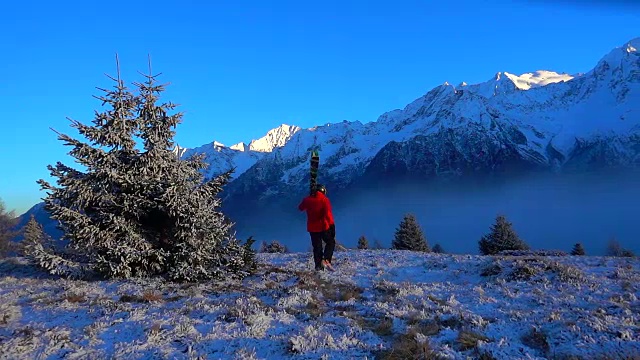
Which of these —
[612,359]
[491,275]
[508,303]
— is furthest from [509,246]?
[612,359]

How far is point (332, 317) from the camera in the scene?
9.41 meters

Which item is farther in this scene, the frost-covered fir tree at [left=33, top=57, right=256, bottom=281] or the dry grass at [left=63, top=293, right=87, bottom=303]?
the frost-covered fir tree at [left=33, top=57, right=256, bottom=281]

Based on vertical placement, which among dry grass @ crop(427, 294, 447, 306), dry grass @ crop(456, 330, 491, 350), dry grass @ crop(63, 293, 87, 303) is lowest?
dry grass @ crop(427, 294, 447, 306)

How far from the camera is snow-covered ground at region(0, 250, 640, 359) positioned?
7.45m

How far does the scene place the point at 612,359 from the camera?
6.54 meters

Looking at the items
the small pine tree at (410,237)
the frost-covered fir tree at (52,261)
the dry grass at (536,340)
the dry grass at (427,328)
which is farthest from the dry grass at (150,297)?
the small pine tree at (410,237)

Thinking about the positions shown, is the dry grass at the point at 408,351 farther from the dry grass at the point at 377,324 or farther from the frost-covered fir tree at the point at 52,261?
the frost-covered fir tree at the point at 52,261

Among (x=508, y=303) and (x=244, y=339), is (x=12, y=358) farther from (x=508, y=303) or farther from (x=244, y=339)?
(x=508, y=303)

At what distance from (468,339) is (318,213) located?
876cm

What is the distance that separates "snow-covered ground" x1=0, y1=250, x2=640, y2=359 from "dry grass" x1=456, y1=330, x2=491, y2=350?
0.03m

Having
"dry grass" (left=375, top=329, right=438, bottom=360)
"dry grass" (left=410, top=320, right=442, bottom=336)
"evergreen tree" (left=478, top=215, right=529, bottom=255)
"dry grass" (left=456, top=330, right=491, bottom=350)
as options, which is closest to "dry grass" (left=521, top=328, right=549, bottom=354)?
"dry grass" (left=456, top=330, right=491, bottom=350)

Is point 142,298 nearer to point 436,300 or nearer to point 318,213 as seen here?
point 318,213

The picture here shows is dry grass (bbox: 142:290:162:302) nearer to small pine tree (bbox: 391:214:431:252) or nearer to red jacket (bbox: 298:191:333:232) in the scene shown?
red jacket (bbox: 298:191:333:232)

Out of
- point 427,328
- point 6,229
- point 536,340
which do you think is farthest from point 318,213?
point 6,229
